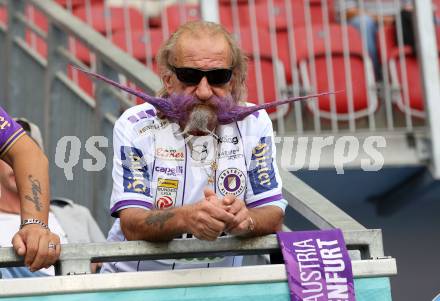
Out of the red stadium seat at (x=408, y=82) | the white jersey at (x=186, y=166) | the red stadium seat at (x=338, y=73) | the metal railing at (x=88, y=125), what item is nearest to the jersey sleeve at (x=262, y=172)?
the white jersey at (x=186, y=166)

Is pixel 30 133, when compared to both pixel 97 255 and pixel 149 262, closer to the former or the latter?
pixel 149 262

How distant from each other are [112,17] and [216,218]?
4.64m

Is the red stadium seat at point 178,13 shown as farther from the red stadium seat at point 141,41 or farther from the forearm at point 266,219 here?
the forearm at point 266,219

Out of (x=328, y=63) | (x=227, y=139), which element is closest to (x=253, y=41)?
(x=328, y=63)

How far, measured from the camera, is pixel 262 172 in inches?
123

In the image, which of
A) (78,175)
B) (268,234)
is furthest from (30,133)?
Answer: (268,234)

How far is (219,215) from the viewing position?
2.66 meters

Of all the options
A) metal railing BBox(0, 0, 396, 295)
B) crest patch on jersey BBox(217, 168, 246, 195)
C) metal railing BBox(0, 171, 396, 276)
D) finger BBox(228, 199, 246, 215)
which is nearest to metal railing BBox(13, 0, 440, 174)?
metal railing BBox(0, 0, 396, 295)

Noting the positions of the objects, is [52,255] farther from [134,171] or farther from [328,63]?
[328,63]

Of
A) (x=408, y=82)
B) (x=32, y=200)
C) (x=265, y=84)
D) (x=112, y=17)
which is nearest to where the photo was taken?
(x=32, y=200)

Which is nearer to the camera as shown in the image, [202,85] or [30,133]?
[202,85]

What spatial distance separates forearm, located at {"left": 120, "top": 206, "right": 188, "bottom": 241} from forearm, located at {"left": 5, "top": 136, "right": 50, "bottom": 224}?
0.26 m

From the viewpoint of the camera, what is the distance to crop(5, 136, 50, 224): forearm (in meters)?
2.90

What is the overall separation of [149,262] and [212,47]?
0.69m
